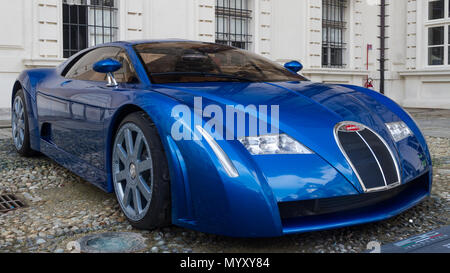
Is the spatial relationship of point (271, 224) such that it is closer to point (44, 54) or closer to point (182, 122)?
point (182, 122)

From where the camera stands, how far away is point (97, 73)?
351 centimetres

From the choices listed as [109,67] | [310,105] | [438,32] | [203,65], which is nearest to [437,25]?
[438,32]

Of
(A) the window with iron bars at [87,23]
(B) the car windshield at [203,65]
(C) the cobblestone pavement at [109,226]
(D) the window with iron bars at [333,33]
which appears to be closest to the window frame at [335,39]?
(D) the window with iron bars at [333,33]

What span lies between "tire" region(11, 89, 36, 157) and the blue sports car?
1.54 meters

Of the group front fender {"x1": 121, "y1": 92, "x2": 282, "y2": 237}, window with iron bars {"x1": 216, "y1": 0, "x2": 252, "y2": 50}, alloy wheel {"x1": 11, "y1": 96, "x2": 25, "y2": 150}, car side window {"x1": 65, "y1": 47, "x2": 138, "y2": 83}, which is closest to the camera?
front fender {"x1": 121, "y1": 92, "x2": 282, "y2": 237}

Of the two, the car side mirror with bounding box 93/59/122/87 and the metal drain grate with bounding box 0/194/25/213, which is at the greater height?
the car side mirror with bounding box 93/59/122/87

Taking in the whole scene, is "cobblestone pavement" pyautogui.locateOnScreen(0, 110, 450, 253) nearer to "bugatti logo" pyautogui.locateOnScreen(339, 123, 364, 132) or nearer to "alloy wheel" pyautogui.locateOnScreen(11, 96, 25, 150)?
"bugatti logo" pyautogui.locateOnScreen(339, 123, 364, 132)

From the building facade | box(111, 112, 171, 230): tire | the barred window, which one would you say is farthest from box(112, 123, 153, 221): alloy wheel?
the barred window

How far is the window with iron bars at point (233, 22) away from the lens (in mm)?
13102

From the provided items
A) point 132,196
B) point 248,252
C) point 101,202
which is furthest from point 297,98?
point 101,202

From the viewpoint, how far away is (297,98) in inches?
106

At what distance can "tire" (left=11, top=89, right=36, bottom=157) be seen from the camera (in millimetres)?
4609

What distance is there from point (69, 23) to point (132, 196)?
29.6 feet

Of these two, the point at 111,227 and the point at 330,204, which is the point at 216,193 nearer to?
the point at 330,204
